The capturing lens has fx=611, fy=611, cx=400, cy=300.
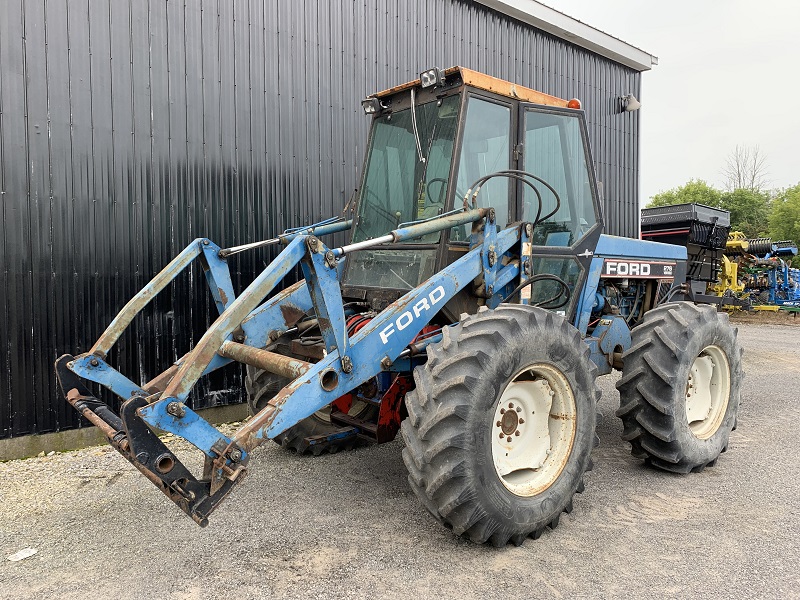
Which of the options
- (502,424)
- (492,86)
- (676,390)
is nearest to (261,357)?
(502,424)

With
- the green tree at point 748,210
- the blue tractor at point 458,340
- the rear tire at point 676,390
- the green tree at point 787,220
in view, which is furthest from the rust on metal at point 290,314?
the green tree at point 748,210

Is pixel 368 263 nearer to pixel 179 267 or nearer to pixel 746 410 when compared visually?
pixel 179 267

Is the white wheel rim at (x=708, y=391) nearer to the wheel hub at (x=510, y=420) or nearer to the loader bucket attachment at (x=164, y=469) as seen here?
the wheel hub at (x=510, y=420)

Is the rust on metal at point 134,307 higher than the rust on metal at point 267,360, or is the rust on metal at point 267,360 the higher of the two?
the rust on metal at point 134,307

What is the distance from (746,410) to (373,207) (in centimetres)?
489

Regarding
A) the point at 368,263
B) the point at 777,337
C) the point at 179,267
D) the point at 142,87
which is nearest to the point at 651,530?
the point at 368,263

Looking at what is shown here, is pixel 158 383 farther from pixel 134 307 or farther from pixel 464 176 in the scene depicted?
pixel 464 176

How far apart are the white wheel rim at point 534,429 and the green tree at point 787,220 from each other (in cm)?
2932

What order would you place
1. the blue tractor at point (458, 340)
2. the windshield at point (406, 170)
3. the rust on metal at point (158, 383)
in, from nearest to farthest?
the blue tractor at point (458, 340) → the rust on metal at point (158, 383) → the windshield at point (406, 170)

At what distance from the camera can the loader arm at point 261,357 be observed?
9.17ft

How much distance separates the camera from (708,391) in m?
5.02

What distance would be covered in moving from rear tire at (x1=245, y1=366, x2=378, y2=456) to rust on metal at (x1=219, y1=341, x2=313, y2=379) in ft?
2.16

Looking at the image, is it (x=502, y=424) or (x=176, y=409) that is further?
(x=502, y=424)

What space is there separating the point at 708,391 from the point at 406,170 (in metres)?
3.06
